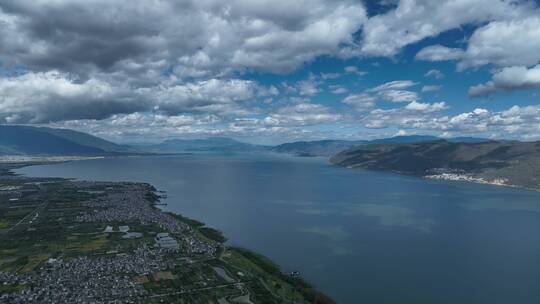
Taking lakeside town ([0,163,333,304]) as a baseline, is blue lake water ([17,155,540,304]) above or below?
below

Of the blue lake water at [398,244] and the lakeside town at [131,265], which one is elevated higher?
the lakeside town at [131,265]

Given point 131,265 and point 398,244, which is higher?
point 131,265

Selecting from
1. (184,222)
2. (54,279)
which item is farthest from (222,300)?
(184,222)

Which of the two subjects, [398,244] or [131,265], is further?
[398,244]

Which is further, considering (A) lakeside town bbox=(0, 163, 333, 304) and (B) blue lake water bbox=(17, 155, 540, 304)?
(B) blue lake water bbox=(17, 155, 540, 304)

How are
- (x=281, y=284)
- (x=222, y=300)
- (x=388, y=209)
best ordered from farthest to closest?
(x=388, y=209) → (x=281, y=284) → (x=222, y=300)

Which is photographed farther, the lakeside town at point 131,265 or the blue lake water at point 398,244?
the blue lake water at point 398,244

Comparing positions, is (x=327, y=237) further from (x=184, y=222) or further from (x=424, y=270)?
(x=184, y=222)

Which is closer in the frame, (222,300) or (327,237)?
(222,300)

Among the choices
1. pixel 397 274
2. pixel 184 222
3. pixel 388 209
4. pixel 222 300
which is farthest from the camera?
pixel 388 209

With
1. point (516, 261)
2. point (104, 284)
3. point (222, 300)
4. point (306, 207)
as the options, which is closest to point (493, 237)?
point (516, 261)
